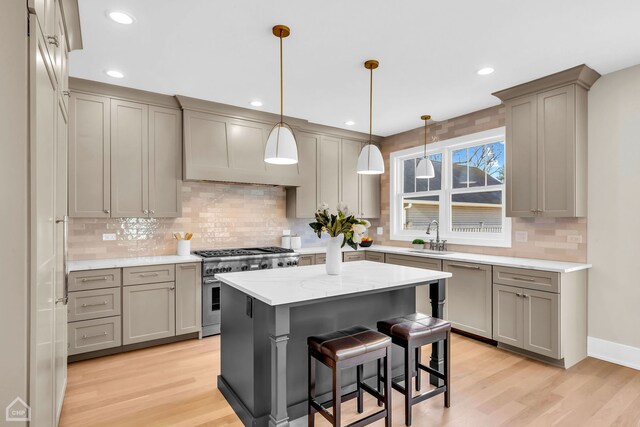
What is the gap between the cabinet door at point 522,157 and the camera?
3.53 metres

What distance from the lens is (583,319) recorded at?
11.0 feet

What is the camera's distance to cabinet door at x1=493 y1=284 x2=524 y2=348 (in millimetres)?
3377

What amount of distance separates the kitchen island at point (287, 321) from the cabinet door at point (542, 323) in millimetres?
1081

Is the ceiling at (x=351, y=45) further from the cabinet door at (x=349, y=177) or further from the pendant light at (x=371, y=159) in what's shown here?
the cabinet door at (x=349, y=177)

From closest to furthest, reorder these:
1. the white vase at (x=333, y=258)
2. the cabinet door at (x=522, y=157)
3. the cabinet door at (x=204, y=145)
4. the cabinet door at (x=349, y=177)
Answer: the white vase at (x=333, y=258)
the cabinet door at (x=522, y=157)
the cabinet door at (x=204, y=145)
the cabinet door at (x=349, y=177)

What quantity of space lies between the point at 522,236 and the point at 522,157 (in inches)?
35.6

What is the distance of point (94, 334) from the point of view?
3287 mm

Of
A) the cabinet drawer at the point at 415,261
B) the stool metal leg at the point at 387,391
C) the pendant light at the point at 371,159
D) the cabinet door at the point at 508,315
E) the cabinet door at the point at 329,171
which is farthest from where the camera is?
the cabinet door at the point at 329,171

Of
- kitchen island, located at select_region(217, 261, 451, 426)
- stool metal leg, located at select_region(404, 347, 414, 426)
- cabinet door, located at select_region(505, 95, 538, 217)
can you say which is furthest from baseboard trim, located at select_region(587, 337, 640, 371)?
stool metal leg, located at select_region(404, 347, 414, 426)

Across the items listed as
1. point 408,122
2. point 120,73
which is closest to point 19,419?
point 120,73

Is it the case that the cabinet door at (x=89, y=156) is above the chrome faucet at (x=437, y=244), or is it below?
above

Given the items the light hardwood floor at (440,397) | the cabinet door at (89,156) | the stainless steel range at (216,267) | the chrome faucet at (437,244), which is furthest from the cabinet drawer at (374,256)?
the cabinet door at (89,156)

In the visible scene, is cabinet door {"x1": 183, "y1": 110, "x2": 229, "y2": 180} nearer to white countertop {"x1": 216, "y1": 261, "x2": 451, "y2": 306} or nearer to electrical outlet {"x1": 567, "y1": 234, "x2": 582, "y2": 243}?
white countertop {"x1": 216, "y1": 261, "x2": 451, "y2": 306}

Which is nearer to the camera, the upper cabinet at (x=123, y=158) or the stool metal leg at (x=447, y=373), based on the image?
the stool metal leg at (x=447, y=373)
